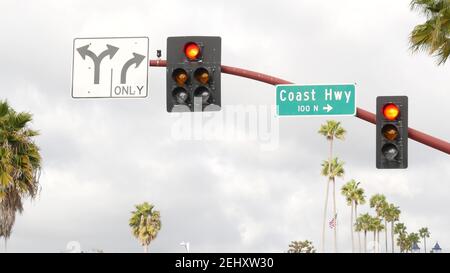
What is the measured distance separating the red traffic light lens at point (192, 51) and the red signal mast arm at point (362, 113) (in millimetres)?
573

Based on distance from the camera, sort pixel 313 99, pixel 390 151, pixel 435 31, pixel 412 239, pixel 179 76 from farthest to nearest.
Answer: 1. pixel 412 239
2. pixel 435 31
3. pixel 313 99
4. pixel 179 76
5. pixel 390 151

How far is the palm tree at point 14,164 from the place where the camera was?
32969 millimetres

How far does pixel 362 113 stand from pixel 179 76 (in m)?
3.82

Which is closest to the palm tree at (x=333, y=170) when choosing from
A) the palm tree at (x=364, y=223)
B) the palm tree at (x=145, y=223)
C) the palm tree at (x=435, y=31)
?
the palm tree at (x=145, y=223)

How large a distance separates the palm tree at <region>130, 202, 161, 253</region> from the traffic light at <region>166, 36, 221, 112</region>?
70008mm

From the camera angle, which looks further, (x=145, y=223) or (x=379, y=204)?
(x=379, y=204)

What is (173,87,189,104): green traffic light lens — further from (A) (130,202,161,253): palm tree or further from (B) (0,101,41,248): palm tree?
(A) (130,202,161,253): palm tree

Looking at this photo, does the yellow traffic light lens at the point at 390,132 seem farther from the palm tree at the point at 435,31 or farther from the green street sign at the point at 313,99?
the palm tree at the point at 435,31

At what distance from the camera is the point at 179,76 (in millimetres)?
16359

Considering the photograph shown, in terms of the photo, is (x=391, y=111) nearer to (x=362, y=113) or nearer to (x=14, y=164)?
(x=362, y=113)

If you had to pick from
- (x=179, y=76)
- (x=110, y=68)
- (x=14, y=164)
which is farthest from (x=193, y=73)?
(x=14, y=164)

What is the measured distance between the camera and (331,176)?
9625 cm
